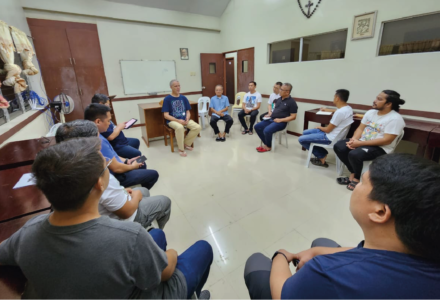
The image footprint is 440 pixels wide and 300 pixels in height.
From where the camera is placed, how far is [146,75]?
5363 mm

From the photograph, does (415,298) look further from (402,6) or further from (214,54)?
(214,54)

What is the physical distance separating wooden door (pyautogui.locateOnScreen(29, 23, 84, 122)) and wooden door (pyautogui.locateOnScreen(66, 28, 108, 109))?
0.35 ft

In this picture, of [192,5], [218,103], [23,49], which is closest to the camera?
[23,49]

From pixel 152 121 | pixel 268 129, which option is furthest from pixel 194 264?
pixel 152 121

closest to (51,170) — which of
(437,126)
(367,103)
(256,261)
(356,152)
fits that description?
(256,261)

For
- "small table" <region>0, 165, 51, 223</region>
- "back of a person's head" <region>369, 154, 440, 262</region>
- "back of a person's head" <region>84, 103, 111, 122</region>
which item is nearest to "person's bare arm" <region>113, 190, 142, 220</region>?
"small table" <region>0, 165, 51, 223</region>

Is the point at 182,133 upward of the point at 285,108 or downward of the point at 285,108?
downward

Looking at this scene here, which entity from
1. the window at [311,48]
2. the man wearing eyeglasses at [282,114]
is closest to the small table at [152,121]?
the man wearing eyeglasses at [282,114]

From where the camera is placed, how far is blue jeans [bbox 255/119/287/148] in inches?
138

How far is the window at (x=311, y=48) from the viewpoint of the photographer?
133 inches

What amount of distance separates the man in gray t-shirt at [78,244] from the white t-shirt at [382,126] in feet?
8.36

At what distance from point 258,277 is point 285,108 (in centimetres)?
303

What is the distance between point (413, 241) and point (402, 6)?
3.44 meters

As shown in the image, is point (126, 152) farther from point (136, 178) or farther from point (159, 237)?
point (159, 237)
